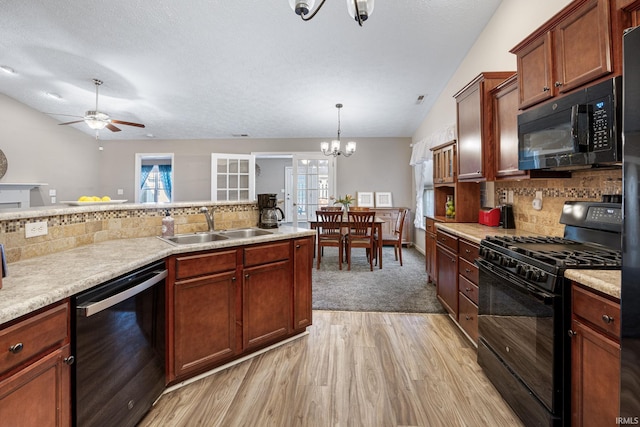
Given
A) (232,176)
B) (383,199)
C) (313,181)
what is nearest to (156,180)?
(232,176)

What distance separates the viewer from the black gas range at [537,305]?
1.24 m

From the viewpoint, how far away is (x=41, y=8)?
114 inches

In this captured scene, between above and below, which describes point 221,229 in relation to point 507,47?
below

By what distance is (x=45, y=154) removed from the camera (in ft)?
18.4

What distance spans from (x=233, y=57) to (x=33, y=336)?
375cm

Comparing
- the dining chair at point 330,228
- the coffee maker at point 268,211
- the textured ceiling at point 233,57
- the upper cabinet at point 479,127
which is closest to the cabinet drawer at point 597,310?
the upper cabinet at point 479,127

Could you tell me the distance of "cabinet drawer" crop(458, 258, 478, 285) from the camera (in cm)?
209

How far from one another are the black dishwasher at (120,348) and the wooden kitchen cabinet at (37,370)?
5cm

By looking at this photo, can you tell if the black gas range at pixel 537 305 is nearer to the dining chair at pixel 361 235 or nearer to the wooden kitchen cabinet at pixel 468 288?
the wooden kitchen cabinet at pixel 468 288

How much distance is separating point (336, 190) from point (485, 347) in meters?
5.01

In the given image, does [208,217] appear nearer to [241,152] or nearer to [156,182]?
[241,152]

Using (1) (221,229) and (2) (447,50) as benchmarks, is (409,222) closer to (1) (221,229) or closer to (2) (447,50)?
(2) (447,50)

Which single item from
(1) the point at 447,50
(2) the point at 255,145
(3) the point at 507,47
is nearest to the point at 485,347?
(3) the point at 507,47

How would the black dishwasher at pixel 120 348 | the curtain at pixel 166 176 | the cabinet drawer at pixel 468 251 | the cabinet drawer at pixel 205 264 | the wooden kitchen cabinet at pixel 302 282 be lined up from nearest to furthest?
the black dishwasher at pixel 120 348 < the cabinet drawer at pixel 205 264 < the cabinet drawer at pixel 468 251 < the wooden kitchen cabinet at pixel 302 282 < the curtain at pixel 166 176
